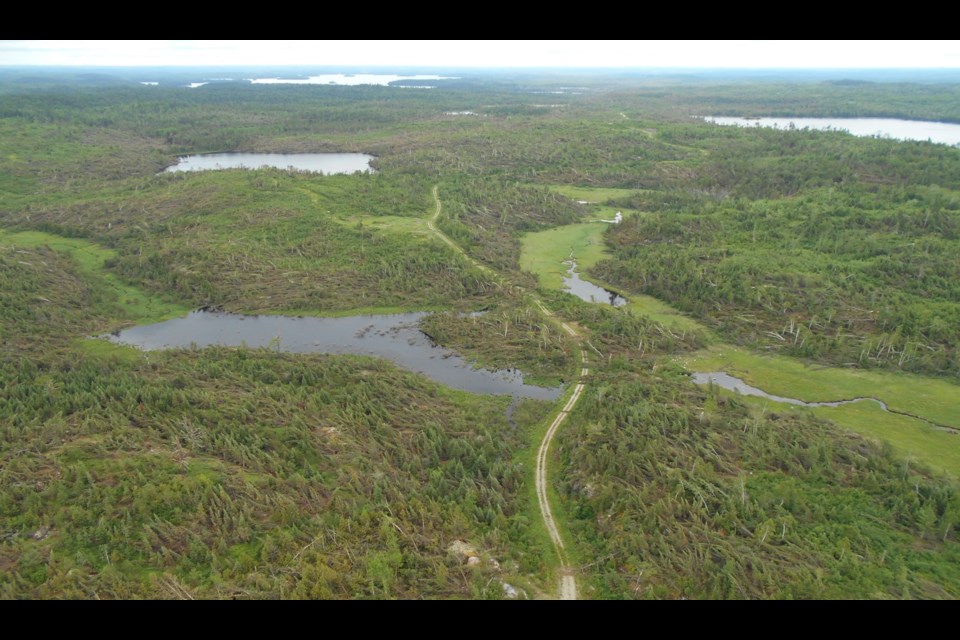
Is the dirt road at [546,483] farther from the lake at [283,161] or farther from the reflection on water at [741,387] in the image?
the lake at [283,161]

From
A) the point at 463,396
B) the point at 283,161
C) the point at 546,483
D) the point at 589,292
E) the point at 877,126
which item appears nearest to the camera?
the point at 546,483

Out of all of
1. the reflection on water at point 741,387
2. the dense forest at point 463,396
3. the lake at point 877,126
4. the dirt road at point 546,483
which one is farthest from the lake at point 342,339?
the lake at point 877,126

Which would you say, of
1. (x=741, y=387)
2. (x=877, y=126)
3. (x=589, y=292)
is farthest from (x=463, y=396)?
(x=877, y=126)

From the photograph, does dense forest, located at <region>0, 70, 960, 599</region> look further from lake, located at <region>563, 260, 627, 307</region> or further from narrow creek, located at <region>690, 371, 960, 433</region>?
lake, located at <region>563, 260, 627, 307</region>

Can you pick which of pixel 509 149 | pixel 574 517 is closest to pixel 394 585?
pixel 574 517

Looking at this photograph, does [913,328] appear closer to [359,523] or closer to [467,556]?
[467,556]

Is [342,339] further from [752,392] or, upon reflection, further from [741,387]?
[752,392]

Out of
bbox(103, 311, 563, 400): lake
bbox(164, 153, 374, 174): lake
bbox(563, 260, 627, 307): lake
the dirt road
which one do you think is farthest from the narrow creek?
bbox(164, 153, 374, 174): lake
